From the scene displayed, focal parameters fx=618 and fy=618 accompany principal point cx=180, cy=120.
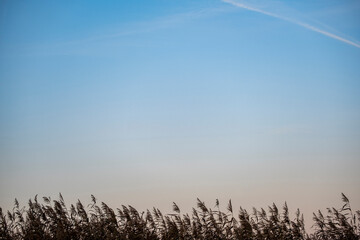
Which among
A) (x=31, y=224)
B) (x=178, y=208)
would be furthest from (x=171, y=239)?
(x=31, y=224)

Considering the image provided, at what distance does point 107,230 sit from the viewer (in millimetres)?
24266

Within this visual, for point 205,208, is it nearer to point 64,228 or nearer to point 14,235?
point 64,228

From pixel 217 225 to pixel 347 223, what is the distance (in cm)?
498

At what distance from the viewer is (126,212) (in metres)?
24.5

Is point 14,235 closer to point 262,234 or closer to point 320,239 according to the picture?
point 262,234

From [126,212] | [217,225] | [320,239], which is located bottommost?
[320,239]

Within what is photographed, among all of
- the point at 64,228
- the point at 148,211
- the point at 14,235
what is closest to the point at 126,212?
the point at 148,211

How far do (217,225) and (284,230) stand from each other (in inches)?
105

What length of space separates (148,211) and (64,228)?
3.33m

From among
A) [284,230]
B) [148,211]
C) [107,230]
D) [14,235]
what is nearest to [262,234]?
[284,230]

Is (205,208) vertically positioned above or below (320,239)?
above

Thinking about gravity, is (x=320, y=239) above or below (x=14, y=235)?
below

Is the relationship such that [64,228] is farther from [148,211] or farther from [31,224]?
[148,211]

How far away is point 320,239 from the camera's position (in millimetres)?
24000
